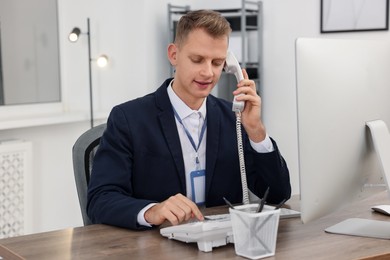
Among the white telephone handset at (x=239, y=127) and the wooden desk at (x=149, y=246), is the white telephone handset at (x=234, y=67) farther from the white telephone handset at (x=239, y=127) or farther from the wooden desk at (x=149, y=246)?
the wooden desk at (x=149, y=246)

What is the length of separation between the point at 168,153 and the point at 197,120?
155mm

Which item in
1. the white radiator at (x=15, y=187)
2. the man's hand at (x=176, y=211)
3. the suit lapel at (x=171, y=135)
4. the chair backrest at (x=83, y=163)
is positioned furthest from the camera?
the white radiator at (x=15, y=187)

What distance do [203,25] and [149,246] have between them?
72 centimetres

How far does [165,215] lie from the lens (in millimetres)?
1618

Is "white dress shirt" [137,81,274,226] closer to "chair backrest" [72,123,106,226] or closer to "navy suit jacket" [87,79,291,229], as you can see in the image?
"navy suit jacket" [87,79,291,229]

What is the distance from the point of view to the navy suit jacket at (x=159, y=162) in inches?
73.9

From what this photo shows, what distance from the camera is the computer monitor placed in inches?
58.2

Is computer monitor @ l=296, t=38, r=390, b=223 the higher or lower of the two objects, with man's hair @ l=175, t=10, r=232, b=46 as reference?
lower

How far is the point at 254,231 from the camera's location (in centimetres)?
146

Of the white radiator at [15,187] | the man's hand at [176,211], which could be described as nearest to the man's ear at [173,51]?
the man's hand at [176,211]

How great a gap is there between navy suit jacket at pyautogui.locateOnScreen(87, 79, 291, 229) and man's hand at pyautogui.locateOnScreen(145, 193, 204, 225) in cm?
20

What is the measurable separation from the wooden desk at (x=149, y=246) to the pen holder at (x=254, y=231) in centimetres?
→ 3

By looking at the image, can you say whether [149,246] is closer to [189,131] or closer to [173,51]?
[189,131]

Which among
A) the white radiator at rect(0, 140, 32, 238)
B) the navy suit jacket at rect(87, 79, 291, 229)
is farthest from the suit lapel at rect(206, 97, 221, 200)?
the white radiator at rect(0, 140, 32, 238)
